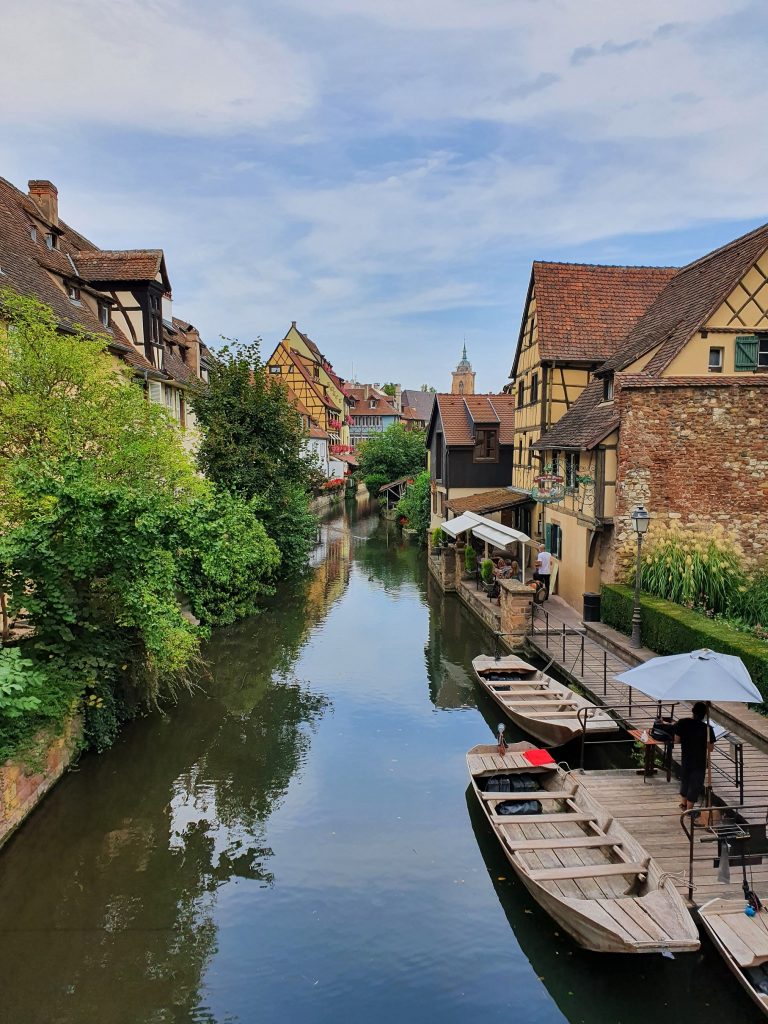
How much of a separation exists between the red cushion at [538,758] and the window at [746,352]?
11.3 meters

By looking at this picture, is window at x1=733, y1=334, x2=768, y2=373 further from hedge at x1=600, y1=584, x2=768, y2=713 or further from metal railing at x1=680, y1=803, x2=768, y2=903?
metal railing at x1=680, y1=803, x2=768, y2=903

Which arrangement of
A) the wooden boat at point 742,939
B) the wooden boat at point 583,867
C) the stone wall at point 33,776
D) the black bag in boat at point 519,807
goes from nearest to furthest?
the wooden boat at point 742,939 → the wooden boat at point 583,867 → the stone wall at point 33,776 → the black bag in boat at point 519,807

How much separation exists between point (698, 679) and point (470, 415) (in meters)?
24.6

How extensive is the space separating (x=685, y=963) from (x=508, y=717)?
654 cm

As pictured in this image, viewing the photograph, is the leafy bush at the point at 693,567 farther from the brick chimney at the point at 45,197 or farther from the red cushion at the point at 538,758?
the brick chimney at the point at 45,197

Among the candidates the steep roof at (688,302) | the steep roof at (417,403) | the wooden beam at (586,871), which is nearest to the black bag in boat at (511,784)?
the wooden beam at (586,871)

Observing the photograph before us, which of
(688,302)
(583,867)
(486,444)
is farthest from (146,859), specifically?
(486,444)

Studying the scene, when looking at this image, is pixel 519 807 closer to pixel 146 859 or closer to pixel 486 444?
pixel 146 859

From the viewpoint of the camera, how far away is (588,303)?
77.1 feet

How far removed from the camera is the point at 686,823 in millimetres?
8211

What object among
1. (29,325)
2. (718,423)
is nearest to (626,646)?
(718,423)

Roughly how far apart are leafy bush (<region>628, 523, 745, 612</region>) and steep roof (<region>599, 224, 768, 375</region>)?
3.99m

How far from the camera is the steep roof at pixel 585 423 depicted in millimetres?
16908

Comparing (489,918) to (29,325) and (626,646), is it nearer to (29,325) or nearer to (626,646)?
(626,646)
